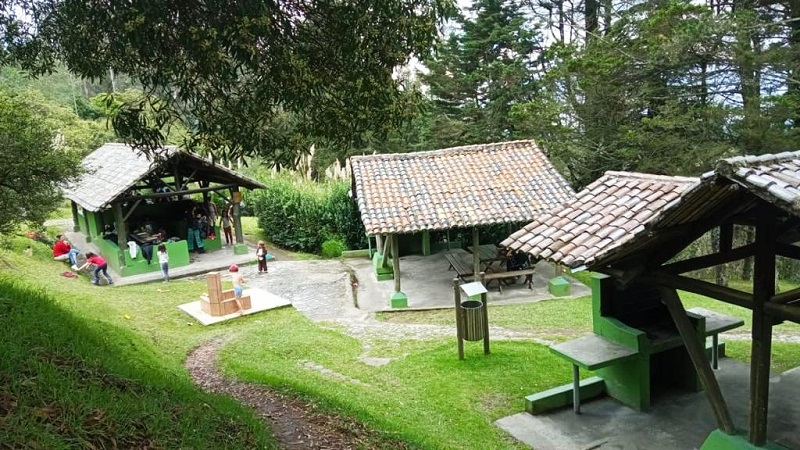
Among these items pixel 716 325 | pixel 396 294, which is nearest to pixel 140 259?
pixel 396 294

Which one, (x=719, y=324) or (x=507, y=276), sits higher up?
(x=719, y=324)

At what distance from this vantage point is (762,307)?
538cm

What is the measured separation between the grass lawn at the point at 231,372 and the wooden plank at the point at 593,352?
3.94 feet

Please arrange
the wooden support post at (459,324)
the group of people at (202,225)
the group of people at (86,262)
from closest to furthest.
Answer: the wooden support post at (459,324) < the group of people at (86,262) < the group of people at (202,225)

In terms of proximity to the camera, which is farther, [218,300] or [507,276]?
[507,276]

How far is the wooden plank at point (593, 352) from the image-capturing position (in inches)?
289

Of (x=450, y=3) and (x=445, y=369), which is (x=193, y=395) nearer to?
(x=445, y=369)

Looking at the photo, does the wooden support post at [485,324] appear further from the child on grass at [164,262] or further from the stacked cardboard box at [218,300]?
the child on grass at [164,262]

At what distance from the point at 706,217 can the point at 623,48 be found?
1285 centimetres

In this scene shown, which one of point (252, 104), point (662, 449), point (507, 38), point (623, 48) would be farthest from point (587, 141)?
point (252, 104)

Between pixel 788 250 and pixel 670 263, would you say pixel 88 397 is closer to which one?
pixel 670 263

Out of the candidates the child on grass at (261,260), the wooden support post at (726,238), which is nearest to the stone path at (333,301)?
the child on grass at (261,260)

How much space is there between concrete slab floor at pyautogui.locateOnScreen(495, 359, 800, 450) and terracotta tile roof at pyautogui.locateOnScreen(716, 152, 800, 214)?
3.72 m

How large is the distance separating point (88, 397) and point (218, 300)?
841 cm
